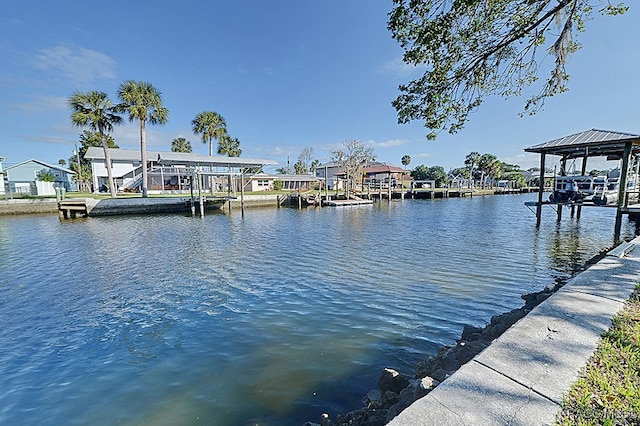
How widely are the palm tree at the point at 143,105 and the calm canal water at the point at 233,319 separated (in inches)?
803

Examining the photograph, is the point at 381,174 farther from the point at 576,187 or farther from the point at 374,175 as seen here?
the point at 576,187

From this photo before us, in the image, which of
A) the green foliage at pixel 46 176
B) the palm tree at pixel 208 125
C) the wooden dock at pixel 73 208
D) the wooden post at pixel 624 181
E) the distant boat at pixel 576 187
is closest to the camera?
Answer: the wooden post at pixel 624 181

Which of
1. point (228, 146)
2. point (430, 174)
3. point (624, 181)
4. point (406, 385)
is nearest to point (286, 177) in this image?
point (228, 146)

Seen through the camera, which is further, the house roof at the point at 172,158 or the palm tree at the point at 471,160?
the palm tree at the point at 471,160

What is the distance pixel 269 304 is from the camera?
745cm

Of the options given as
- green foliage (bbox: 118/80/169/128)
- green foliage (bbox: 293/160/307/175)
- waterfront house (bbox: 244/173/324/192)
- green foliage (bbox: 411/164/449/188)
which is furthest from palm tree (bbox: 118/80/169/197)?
green foliage (bbox: 411/164/449/188)

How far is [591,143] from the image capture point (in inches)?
527

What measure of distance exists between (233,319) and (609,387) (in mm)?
6015

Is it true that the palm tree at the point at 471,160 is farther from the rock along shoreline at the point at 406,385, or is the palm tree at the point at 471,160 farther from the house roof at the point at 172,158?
the rock along shoreline at the point at 406,385

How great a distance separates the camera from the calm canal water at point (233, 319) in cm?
427

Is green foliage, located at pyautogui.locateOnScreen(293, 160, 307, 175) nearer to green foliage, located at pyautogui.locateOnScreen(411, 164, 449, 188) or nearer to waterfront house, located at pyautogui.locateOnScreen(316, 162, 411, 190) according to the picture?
waterfront house, located at pyautogui.locateOnScreen(316, 162, 411, 190)

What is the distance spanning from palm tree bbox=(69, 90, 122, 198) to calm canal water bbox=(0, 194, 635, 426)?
21748mm

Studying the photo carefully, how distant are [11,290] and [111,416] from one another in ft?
24.6

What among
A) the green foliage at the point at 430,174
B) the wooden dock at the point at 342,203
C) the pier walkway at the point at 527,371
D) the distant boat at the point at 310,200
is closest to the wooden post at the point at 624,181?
the pier walkway at the point at 527,371
